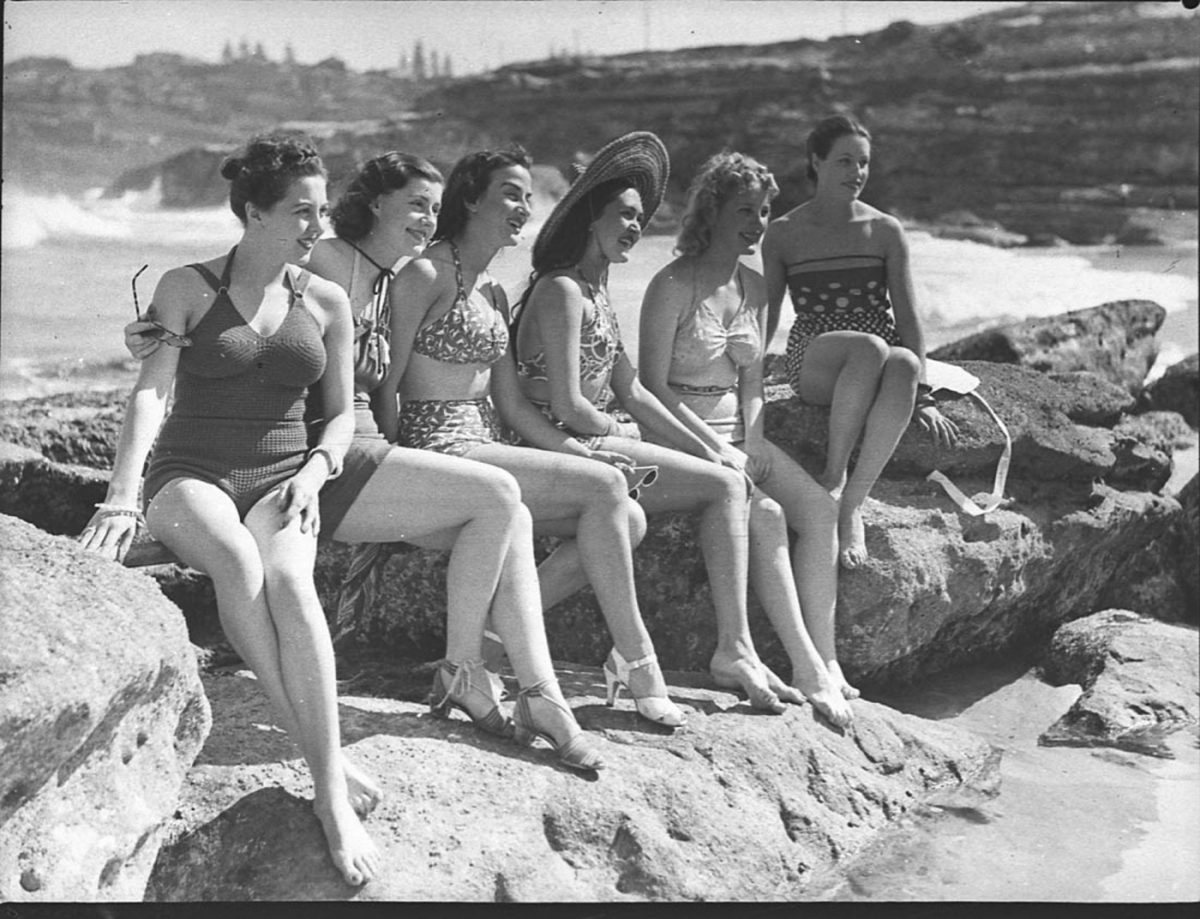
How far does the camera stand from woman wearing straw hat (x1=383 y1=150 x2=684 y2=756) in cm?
380

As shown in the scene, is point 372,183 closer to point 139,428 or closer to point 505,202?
point 505,202

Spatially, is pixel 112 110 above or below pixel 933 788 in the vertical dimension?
above

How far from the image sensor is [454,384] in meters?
3.88

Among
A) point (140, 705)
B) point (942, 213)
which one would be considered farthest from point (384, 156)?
point (942, 213)

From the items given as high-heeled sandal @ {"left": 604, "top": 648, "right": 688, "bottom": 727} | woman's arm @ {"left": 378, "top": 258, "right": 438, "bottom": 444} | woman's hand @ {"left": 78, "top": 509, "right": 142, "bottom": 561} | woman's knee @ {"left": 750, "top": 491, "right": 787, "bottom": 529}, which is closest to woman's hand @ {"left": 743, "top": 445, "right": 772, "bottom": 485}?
woman's knee @ {"left": 750, "top": 491, "right": 787, "bottom": 529}

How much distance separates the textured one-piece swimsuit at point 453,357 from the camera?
383cm

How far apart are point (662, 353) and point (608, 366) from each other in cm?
26

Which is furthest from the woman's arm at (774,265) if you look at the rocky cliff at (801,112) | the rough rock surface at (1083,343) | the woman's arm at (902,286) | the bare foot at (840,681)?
the rocky cliff at (801,112)

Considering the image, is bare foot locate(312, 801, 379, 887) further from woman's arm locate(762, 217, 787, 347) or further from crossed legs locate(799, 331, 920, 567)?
woman's arm locate(762, 217, 787, 347)

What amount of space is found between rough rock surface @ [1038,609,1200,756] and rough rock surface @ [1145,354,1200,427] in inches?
128

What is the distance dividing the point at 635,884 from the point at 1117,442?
10.1ft

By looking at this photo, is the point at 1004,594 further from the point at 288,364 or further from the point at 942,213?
the point at 942,213

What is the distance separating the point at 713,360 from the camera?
440 cm

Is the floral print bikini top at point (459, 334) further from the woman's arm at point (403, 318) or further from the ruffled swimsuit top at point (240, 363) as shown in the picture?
the ruffled swimsuit top at point (240, 363)
